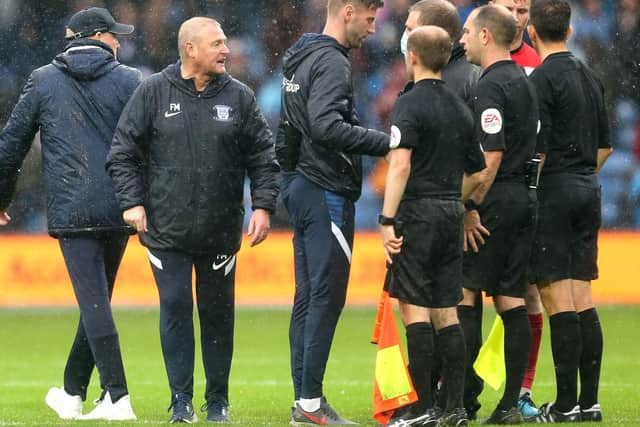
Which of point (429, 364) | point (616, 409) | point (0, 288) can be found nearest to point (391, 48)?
point (0, 288)

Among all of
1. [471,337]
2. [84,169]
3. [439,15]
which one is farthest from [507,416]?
[84,169]

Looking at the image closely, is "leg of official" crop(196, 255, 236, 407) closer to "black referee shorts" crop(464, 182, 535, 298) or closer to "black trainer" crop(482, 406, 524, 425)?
"black referee shorts" crop(464, 182, 535, 298)

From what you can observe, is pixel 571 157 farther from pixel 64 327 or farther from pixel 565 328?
pixel 64 327

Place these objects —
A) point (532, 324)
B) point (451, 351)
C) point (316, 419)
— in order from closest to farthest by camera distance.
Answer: point (451, 351), point (316, 419), point (532, 324)

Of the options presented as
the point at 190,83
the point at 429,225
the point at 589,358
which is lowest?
the point at 589,358

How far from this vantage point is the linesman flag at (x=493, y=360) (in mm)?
8195

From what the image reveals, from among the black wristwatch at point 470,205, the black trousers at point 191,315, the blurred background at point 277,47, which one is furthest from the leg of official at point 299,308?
the blurred background at point 277,47

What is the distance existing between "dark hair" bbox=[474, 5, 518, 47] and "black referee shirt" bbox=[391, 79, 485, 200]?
61 cm

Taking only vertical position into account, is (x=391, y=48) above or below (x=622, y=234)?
above

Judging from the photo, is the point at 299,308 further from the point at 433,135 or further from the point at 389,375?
the point at 433,135

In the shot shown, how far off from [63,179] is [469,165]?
7.76ft

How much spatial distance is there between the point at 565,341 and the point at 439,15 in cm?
188

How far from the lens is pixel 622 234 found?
53.8ft

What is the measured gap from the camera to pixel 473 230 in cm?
795
